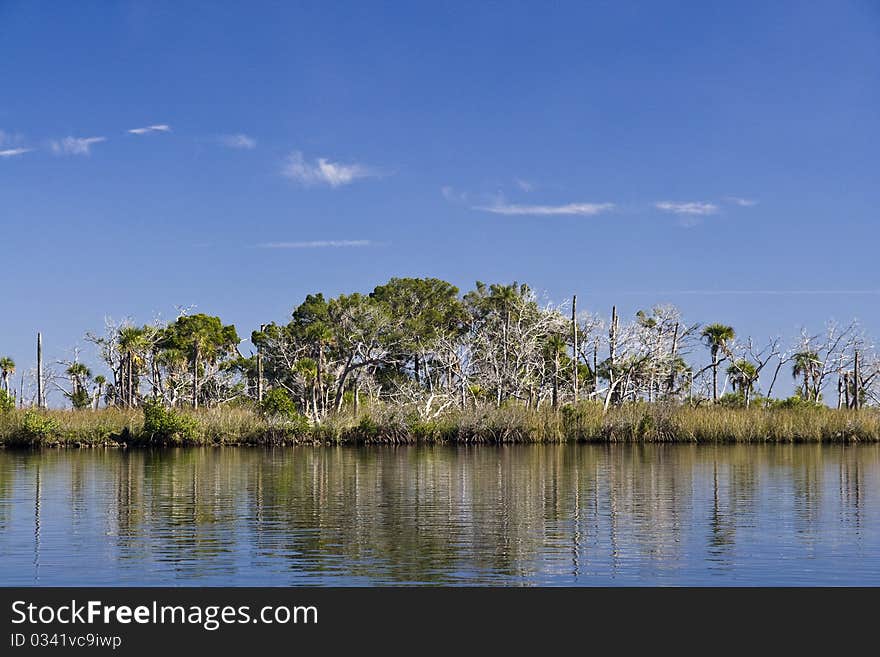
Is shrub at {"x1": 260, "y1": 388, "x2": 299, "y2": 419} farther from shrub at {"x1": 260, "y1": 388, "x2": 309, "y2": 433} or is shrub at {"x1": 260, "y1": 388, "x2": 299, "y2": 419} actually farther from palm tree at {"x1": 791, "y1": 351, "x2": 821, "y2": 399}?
palm tree at {"x1": 791, "y1": 351, "x2": 821, "y2": 399}

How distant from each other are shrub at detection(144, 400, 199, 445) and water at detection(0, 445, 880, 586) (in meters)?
11.3

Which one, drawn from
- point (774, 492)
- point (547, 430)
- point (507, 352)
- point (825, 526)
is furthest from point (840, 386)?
point (825, 526)

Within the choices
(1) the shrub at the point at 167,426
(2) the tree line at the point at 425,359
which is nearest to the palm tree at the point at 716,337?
(2) the tree line at the point at 425,359

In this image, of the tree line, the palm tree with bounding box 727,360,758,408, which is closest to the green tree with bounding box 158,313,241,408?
the tree line

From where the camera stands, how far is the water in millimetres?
15016

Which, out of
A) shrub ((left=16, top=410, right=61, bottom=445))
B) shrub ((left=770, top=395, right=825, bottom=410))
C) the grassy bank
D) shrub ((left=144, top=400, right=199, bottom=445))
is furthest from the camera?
shrub ((left=770, top=395, right=825, bottom=410))

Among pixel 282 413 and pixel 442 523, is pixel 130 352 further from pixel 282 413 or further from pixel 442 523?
pixel 442 523

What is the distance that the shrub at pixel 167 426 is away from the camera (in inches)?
1898

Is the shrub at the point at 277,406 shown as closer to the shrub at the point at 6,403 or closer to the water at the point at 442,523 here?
the shrub at the point at 6,403

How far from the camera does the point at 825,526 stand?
1969 centimetres

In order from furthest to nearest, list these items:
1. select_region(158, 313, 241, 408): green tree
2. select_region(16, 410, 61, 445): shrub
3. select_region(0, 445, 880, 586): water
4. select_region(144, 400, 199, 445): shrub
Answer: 1. select_region(158, 313, 241, 408): green tree
2. select_region(144, 400, 199, 445): shrub
3. select_region(16, 410, 61, 445): shrub
4. select_region(0, 445, 880, 586): water

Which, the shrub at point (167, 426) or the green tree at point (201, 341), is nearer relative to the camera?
the shrub at point (167, 426)

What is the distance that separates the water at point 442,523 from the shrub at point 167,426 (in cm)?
1128
